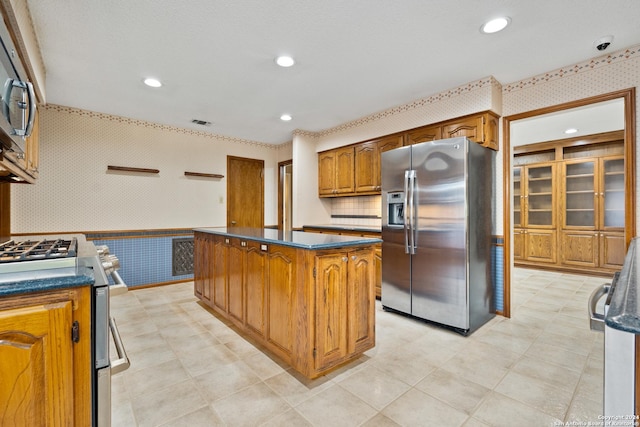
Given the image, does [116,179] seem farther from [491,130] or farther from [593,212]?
[593,212]

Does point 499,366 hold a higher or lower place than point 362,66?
lower

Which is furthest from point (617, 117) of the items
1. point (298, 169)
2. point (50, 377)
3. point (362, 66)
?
point (50, 377)

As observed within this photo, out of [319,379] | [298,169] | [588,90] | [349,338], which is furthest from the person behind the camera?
[298,169]

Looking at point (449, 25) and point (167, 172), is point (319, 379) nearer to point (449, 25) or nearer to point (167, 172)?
point (449, 25)

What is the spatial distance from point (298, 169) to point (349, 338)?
3.32 meters

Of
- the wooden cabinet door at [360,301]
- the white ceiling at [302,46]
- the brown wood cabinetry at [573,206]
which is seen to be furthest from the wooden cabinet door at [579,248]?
the wooden cabinet door at [360,301]

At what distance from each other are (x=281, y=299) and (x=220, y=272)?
46.8 inches

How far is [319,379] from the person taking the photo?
203 cm

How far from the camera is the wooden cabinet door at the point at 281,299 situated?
6.70 ft

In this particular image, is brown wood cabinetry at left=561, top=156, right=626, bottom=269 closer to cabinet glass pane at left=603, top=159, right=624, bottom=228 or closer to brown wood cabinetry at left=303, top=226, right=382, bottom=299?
cabinet glass pane at left=603, top=159, right=624, bottom=228

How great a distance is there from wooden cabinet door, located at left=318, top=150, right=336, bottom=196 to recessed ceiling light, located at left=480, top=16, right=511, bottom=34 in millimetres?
2820

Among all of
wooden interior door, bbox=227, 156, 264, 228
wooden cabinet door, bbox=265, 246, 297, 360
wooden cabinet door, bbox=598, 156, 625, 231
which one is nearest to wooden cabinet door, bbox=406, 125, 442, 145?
wooden cabinet door, bbox=265, 246, 297, 360

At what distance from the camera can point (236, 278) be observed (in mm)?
2723

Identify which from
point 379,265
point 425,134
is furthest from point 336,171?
point 379,265
